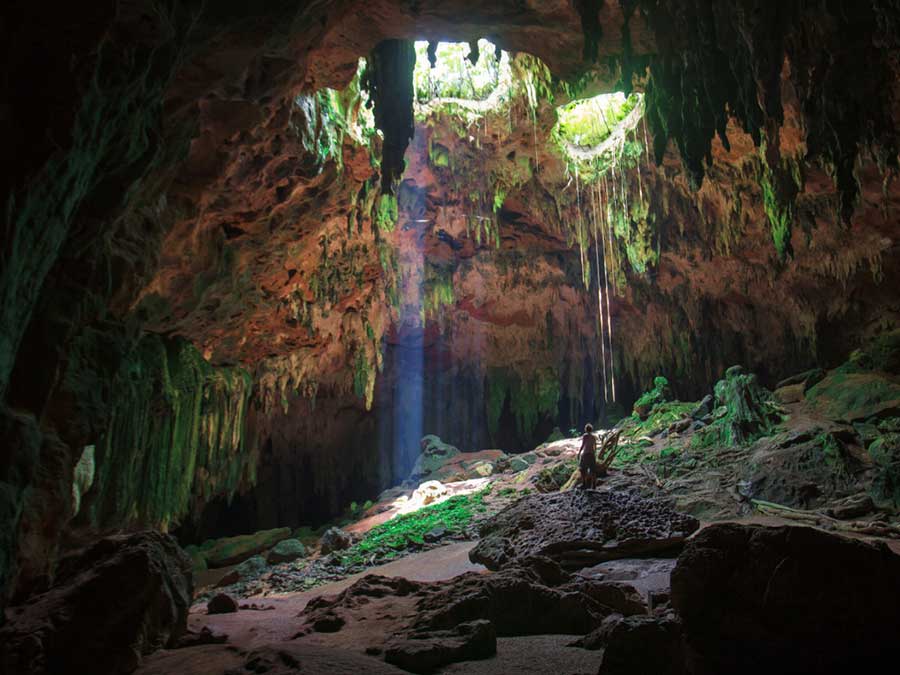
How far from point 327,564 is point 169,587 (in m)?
7.32

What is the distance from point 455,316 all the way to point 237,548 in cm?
984

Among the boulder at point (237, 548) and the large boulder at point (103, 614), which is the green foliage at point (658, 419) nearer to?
the boulder at point (237, 548)

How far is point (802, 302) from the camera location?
16.3m

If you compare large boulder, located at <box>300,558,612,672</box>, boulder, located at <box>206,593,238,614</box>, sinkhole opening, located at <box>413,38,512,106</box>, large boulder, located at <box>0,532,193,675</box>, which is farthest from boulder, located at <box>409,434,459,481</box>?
large boulder, located at <box>0,532,193,675</box>

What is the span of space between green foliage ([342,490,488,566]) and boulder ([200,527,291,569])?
400cm

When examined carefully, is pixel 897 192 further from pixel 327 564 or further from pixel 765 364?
pixel 327 564

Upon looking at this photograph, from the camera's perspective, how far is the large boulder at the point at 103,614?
389 centimetres

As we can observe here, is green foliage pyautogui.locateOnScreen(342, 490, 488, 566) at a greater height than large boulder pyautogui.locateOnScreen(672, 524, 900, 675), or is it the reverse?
large boulder pyautogui.locateOnScreen(672, 524, 900, 675)

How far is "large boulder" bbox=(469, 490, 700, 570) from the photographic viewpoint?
7.36 m

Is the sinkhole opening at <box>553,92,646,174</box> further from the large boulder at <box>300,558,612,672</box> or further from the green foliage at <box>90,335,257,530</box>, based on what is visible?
the large boulder at <box>300,558,612,672</box>

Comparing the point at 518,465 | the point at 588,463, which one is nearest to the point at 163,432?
the point at 588,463

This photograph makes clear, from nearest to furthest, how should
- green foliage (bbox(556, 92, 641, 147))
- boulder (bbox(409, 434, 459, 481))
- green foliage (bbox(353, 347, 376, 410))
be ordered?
green foliage (bbox(353, 347, 376, 410)) → green foliage (bbox(556, 92, 641, 147)) → boulder (bbox(409, 434, 459, 481))

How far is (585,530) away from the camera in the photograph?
7656 millimetres

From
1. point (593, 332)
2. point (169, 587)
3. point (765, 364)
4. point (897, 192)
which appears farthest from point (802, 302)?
point (169, 587)
